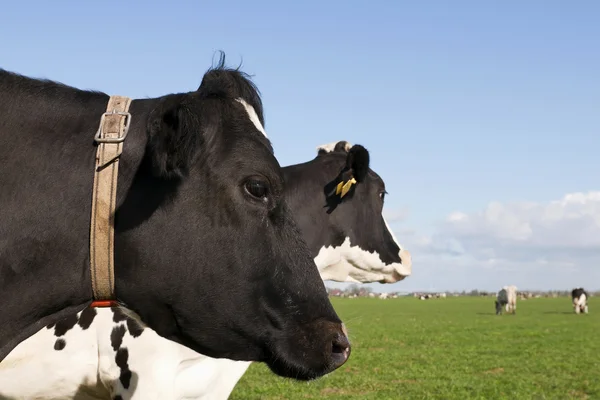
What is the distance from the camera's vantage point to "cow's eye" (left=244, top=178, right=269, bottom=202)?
3.00m

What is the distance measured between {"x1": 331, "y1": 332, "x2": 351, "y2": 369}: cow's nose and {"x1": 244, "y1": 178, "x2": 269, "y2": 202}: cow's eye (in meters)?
0.67

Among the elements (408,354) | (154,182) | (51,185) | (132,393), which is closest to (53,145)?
(51,185)

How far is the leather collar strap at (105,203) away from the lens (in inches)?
112

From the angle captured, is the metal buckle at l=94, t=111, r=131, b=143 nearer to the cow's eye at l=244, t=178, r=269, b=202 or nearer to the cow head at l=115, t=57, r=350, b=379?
the cow head at l=115, t=57, r=350, b=379

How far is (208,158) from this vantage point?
2.97 meters

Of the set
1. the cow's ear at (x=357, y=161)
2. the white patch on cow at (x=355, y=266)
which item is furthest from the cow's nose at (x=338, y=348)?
the cow's ear at (x=357, y=161)

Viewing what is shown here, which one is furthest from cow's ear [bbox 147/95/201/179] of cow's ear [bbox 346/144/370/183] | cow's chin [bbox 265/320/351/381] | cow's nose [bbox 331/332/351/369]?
cow's ear [bbox 346/144/370/183]

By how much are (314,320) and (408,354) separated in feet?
63.4

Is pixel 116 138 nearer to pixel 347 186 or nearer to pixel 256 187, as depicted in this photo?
pixel 256 187

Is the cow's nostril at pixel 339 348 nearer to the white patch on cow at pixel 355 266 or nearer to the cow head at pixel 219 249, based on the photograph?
the cow head at pixel 219 249

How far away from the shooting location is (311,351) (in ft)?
10.0

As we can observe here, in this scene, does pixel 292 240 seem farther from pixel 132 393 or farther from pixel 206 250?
pixel 132 393

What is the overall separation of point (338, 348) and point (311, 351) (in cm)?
12

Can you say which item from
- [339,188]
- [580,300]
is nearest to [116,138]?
[339,188]
